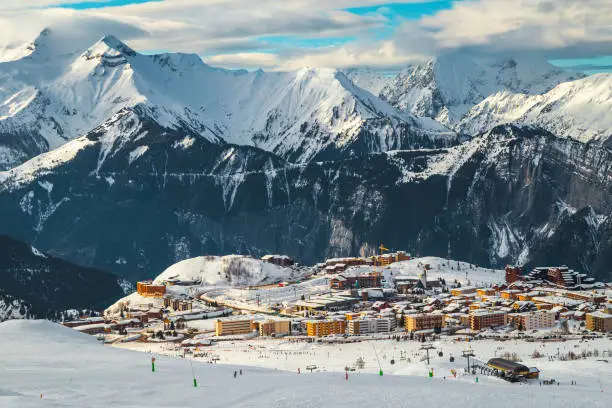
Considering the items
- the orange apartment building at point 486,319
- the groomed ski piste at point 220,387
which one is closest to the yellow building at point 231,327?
the orange apartment building at point 486,319

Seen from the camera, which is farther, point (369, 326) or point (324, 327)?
point (369, 326)

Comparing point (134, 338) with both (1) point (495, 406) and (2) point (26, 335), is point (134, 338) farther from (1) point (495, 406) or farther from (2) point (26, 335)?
(1) point (495, 406)

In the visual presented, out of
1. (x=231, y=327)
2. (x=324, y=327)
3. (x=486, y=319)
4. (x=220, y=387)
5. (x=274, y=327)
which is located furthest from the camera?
(x=231, y=327)

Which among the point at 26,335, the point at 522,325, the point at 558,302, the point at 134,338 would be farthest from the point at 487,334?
the point at 26,335

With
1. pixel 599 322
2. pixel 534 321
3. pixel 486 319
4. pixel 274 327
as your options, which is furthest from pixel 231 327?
pixel 599 322

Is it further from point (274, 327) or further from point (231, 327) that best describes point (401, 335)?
point (231, 327)

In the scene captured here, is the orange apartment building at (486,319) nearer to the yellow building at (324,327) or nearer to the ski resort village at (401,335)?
the ski resort village at (401,335)
